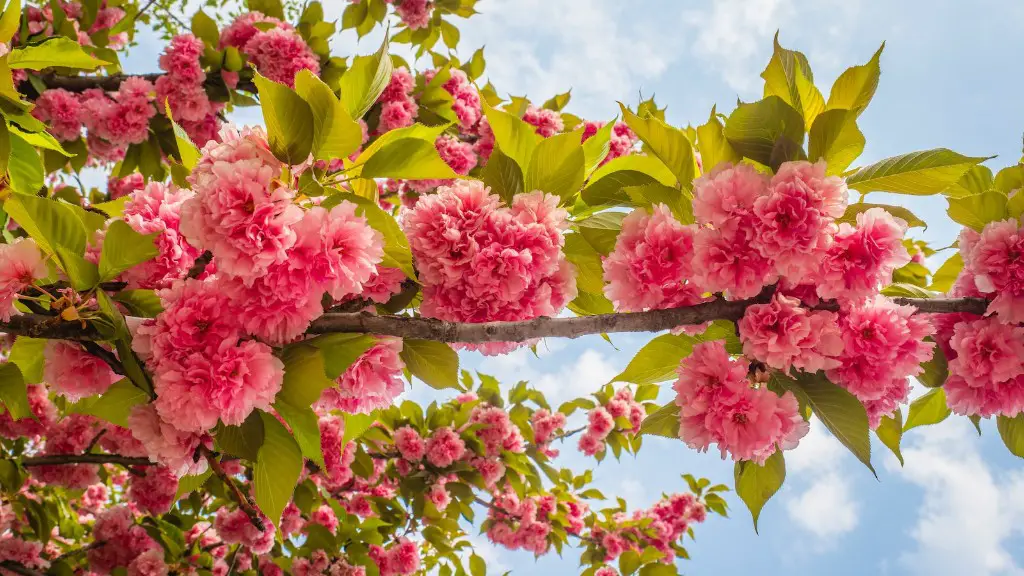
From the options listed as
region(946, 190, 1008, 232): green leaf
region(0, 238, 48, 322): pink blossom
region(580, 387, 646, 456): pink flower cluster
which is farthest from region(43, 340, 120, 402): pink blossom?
region(580, 387, 646, 456): pink flower cluster

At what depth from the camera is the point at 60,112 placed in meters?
3.92

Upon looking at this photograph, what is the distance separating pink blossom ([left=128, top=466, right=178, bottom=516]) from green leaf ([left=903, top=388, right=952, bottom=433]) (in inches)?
Result: 171

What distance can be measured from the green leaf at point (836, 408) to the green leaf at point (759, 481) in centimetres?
19

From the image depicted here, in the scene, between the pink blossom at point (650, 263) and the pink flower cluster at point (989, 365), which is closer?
the pink blossom at point (650, 263)

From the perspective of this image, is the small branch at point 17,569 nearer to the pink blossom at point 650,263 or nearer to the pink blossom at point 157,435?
the pink blossom at point 157,435

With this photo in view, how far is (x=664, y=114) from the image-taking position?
15.2 feet

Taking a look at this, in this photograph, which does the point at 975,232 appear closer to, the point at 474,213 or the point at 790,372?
the point at 790,372

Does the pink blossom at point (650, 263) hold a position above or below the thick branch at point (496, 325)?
above

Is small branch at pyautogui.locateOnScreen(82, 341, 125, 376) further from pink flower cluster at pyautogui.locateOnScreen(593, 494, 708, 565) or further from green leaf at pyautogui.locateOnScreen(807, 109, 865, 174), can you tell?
→ pink flower cluster at pyautogui.locateOnScreen(593, 494, 708, 565)

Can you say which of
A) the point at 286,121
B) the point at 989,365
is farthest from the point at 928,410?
the point at 286,121

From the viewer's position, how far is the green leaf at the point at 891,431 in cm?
182

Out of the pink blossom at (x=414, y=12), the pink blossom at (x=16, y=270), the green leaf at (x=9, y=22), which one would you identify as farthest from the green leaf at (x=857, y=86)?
the pink blossom at (x=414, y=12)

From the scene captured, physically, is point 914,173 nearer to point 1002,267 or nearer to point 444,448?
point 1002,267

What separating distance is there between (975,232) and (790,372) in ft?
2.27
